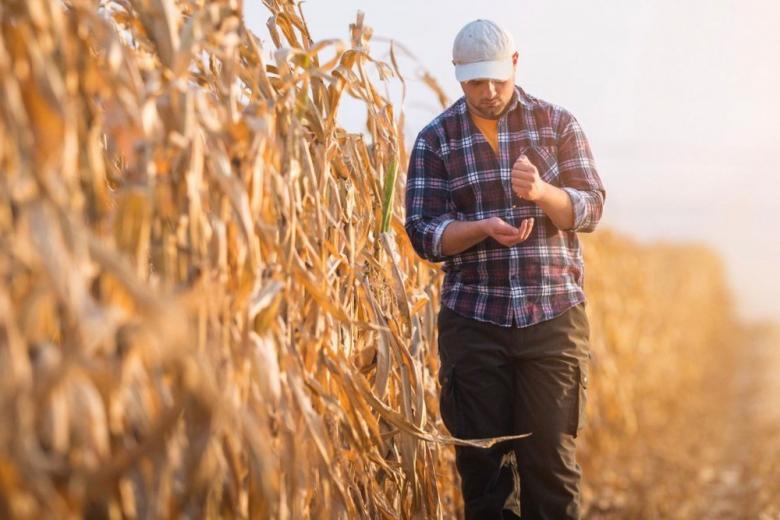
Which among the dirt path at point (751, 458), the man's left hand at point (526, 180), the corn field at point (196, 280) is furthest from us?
the dirt path at point (751, 458)

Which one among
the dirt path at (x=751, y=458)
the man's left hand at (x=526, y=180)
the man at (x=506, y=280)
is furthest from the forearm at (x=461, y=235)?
the dirt path at (x=751, y=458)

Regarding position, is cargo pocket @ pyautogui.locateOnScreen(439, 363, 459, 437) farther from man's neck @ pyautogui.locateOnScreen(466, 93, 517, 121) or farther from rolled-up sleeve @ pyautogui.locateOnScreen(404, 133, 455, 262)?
man's neck @ pyautogui.locateOnScreen(466, 93, 517, 121)

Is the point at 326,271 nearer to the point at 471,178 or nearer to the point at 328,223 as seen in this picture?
the point at 328,223

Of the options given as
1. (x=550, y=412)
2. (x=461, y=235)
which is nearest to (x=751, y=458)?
(x=550, y=412)

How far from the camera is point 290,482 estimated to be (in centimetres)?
208

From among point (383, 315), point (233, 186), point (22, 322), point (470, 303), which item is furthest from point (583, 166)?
point (22, 322)

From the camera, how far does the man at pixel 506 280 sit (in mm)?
3029

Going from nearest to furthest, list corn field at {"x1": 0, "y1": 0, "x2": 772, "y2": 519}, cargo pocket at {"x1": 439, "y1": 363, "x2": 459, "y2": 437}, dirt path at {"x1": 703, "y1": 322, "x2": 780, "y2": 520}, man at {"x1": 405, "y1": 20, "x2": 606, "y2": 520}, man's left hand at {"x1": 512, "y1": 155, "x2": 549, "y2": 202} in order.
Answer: corn field at {"x1": 0, "y1": 0, "x2": 772, "y2": 519} → man's left hand at {"x1": 512, "y1": 155, "x2": 549, "y2": 202} → man at {"x1": 405, "y1": 20, "x2": 606, "y2": 520} → cargo pocket at {"x1": 439, "y1": 363, "x2": 459, "y2": 437} → dirt path at {"x1": 703, "y1": 322, "x2": 780, "y2": 520}

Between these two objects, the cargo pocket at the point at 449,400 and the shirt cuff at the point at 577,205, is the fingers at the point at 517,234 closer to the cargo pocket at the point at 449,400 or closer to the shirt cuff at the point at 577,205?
the shirt cuff at the point at 577,205

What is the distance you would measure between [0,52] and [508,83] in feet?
5.76

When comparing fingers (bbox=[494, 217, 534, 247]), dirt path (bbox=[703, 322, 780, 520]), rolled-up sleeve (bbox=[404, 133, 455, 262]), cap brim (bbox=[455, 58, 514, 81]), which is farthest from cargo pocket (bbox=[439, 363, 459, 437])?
dirt path (bbox=[703, 322, 780, 520])

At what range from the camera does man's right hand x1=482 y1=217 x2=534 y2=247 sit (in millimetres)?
2848

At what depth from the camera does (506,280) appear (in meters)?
3.08

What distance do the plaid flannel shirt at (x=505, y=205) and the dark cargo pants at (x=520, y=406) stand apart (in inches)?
2.6
